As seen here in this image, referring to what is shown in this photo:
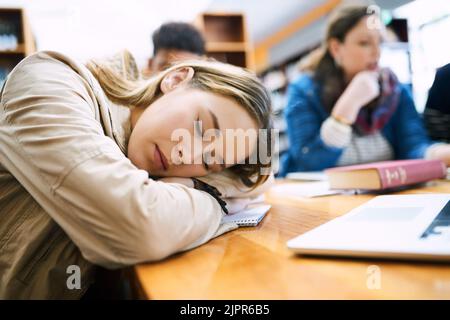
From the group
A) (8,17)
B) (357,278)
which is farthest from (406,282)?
(8,17)

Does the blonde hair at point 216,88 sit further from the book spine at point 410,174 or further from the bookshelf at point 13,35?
the bookshelf at point 13,35

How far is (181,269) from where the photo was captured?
0.37 m

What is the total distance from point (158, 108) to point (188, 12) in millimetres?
3982

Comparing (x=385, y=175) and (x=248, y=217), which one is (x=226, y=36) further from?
(x=248, y=217)

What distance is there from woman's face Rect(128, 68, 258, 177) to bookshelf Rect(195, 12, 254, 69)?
246 cm

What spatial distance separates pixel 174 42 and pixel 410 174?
4.34 feet

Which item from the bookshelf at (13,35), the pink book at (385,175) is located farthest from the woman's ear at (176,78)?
the bookshelf at (13,35)

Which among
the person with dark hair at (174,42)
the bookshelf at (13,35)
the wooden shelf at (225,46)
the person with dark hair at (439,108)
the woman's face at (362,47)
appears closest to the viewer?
the person with dark hair at (439,108)

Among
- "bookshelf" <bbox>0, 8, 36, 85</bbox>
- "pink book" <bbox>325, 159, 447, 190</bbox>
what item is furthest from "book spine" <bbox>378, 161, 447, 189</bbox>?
"bookshelf" <bbox>0, 8, 36, 85</bbox>

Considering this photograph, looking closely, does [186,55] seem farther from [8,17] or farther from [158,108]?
[8,17]

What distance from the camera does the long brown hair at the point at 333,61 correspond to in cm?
137

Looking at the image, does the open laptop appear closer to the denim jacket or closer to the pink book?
the pink book

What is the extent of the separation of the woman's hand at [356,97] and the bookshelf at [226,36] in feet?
6.12
